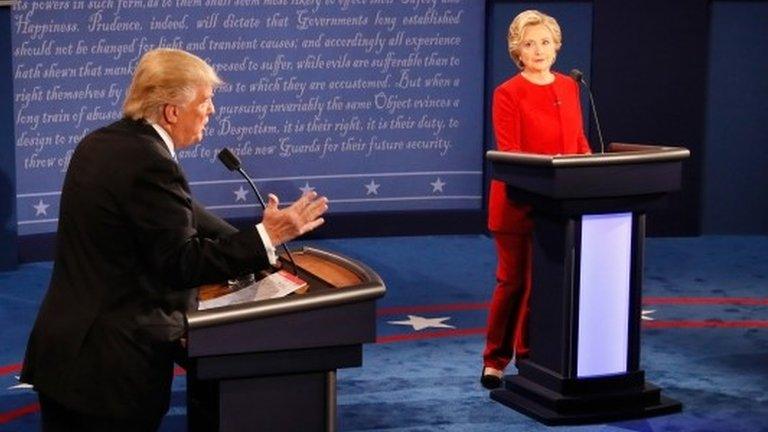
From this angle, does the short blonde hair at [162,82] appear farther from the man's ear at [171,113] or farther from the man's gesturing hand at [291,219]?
the man's gesturing hand at [291,219]

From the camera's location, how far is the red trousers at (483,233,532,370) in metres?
5.96

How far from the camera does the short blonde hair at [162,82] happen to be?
347 centimetres

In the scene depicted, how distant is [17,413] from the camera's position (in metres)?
5.77

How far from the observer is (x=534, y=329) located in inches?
230

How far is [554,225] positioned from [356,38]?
3810mm

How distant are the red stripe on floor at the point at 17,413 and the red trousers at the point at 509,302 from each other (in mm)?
1901

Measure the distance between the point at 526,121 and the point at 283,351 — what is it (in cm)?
241

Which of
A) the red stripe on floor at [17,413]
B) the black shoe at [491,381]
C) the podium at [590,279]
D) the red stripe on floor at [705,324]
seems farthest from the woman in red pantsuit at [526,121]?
the red stripe on floor at [17,413]

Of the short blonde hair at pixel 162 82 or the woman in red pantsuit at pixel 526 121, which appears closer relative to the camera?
the short blonde hair at pixel 162 82

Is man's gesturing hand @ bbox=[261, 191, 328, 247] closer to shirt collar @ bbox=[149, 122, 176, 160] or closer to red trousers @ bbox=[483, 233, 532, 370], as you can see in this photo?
shirt collar @ bbox=[149, 122, 176, 160]

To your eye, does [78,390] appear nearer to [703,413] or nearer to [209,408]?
[209,408]

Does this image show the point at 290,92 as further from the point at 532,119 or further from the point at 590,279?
the point at 590,279

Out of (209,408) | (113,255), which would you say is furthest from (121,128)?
(209,408)

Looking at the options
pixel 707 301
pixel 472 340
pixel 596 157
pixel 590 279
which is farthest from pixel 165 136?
pixel 707 301
